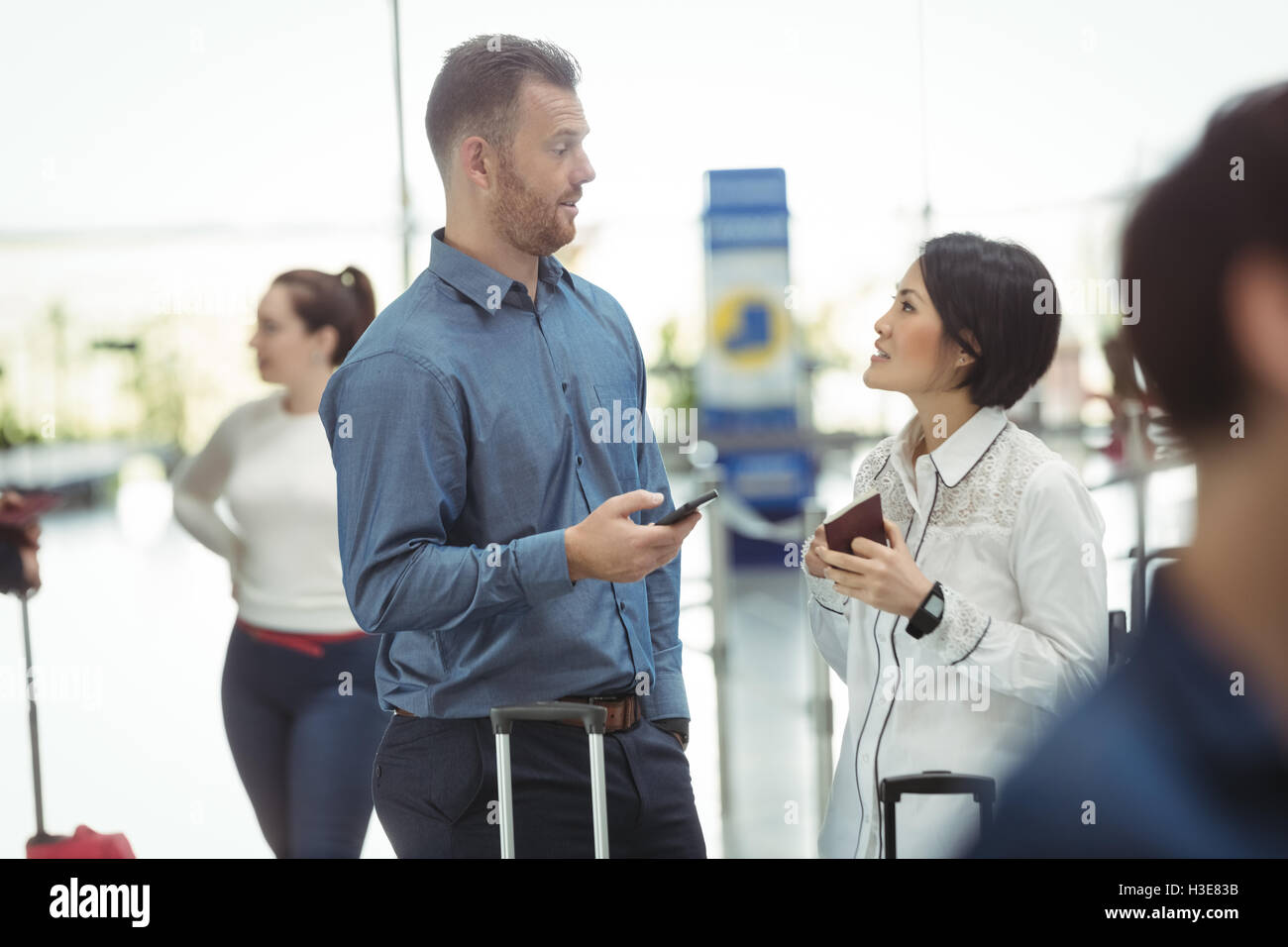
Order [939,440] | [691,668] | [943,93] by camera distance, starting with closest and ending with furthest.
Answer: [939,440] → [943,93] → [691,668]

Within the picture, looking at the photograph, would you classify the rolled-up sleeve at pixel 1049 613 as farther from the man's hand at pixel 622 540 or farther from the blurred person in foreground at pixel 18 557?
the blurred person in foreground at pixel 18 557

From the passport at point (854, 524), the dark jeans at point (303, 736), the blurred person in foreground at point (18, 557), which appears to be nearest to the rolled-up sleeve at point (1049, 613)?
the passport at point (854, 524)

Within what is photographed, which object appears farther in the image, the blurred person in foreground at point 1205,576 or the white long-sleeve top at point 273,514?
the white long-sleeve top at point 273,514

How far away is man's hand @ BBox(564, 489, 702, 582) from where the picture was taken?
1461 mm

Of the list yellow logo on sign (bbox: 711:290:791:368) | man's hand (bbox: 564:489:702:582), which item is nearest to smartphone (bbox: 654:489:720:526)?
man's hand (bbox: 564:489:702:582)

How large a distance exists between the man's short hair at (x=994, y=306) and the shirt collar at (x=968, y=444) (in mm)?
29

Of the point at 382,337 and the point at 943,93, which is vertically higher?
the point at 943,93

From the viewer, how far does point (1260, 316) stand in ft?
2.34

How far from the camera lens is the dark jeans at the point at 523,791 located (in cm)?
164

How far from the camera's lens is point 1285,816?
739mm

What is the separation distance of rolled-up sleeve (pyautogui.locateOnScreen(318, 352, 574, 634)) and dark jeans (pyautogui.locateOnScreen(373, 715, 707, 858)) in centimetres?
22

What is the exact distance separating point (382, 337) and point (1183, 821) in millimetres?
1202

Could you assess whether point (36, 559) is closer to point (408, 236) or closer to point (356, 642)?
point (356, 642)
